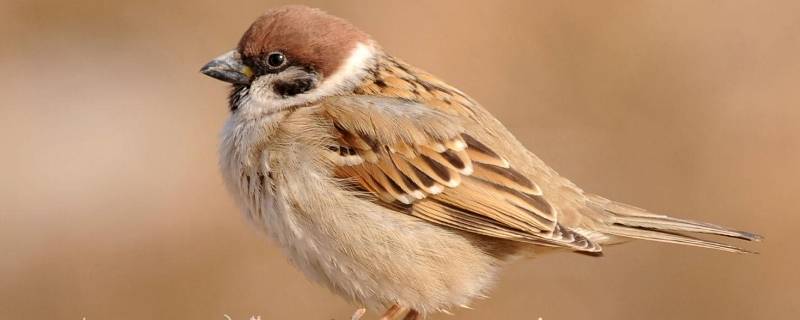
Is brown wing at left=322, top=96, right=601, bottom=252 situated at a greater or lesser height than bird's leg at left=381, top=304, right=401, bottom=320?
greater

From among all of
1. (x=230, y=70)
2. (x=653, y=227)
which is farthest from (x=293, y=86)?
(x=653, y=227)

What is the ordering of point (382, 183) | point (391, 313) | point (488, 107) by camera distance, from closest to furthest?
1. point (382, 183)
2. point (391, 313)
3. point (488, 107)

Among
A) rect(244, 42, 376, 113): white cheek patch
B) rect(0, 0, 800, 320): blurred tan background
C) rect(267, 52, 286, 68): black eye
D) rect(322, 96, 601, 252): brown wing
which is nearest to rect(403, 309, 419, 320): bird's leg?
rect(322, 96, 601, 252): brown wing

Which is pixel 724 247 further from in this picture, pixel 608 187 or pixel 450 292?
pixel 608 187

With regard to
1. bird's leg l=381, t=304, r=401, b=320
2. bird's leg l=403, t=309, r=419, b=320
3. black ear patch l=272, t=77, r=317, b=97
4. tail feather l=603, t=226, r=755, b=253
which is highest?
tail feather l=603, t=226, r=755, b=253

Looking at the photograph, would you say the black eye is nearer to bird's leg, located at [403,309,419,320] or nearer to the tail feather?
bird's leg, located at [403,309,419,320]

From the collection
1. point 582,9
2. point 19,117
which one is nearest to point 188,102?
point 19,117

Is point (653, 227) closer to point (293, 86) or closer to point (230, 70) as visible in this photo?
point (293, 86)
